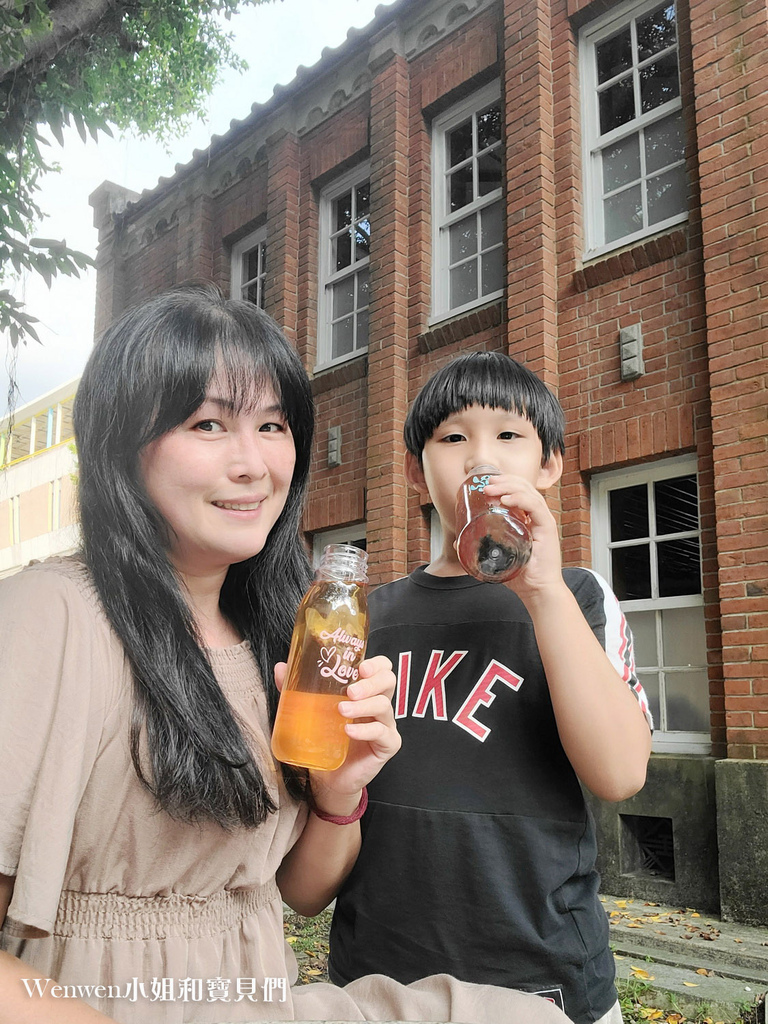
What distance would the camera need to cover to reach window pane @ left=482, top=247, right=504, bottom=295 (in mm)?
6207

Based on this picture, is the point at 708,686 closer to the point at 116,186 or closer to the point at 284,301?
the point at 284,301

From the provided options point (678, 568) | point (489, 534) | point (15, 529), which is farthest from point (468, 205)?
point (489, 534)

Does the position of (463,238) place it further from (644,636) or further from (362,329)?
(644,636)

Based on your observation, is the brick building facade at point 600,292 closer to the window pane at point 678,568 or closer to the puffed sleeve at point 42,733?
the window pane at point 678,568

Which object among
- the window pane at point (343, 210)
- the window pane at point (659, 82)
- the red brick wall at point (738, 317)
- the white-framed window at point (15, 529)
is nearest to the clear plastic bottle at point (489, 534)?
the white-framed window at point (15, 529)

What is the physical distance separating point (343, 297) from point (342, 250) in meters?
0.44

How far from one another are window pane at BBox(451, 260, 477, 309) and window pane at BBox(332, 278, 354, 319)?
47.3 inches

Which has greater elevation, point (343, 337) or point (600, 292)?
point (343, 337)

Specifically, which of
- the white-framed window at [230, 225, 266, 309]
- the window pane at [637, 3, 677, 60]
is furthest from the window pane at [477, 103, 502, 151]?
the white-framed window at [230, 225, 266, 309]

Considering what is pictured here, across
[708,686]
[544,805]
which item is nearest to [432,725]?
[544,805]

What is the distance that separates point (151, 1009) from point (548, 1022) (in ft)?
1.33

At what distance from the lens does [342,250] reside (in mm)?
7629

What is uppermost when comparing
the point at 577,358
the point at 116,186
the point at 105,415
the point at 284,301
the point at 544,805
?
the point at 116,186

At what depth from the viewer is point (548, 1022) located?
0.86 m
